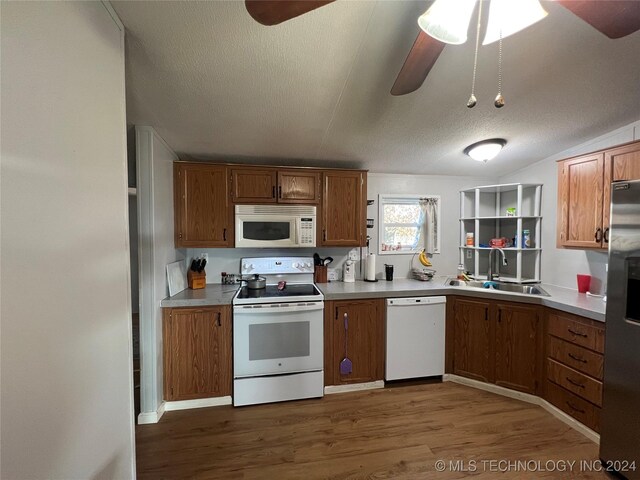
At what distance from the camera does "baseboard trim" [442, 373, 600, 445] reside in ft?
5.89

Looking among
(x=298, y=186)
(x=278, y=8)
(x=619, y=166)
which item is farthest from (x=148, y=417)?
(x=619, y=166)

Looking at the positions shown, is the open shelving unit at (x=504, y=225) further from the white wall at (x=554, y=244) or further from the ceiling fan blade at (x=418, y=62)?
the ceiling fan blade at (x=418, y=62)

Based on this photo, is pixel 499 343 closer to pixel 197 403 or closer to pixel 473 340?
pixel 473 340

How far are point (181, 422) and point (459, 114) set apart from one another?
326 centimetres

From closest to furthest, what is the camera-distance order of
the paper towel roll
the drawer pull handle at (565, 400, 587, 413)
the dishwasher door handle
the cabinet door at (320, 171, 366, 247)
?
1. the drawer pull handle at (565, 400, 587, 413)
2. the dishwasher door handle
3. the cabinet door at (320, 171, 366, 247)
4. the paper towel roll

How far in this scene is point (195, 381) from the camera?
6.86 feet

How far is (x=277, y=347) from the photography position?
7.02 feet

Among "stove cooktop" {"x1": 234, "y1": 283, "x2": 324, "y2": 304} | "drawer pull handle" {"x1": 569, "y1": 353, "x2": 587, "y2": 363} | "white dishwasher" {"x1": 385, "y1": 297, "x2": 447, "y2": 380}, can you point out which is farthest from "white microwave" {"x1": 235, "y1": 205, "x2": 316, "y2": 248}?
"drawer pull handle" {"x1": 569, "y1": 353, "x2": 587, "y2": 363}

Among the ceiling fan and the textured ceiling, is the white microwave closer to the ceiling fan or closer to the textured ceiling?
the textured ceiling

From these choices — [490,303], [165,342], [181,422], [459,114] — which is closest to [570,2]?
[459,114]

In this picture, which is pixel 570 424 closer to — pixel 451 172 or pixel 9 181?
pixel 451 172

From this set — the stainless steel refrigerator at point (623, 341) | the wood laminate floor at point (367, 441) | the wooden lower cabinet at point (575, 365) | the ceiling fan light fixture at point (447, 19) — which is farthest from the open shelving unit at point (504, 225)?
the ceiling fan light fixture at point (447, 19)

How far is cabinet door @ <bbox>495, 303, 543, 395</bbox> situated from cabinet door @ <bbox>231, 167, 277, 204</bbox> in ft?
8.07

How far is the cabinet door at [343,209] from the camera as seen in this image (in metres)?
2.61
